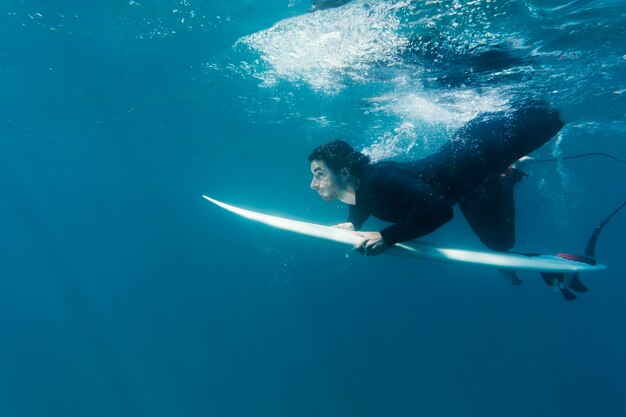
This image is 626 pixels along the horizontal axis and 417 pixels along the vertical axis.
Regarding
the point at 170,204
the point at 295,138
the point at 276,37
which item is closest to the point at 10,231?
the point at 170,204

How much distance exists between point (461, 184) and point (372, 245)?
162cm

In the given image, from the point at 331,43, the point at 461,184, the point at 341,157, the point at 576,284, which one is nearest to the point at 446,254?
the point at 461,184

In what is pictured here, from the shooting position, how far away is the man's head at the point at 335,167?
3666mm

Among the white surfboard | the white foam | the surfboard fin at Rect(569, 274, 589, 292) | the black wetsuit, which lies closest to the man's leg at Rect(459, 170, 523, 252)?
the black wetsuit

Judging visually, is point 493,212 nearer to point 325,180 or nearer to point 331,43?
point 325,180

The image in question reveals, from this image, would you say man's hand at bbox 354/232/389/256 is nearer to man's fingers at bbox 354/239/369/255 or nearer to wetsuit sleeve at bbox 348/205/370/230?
man's fingers at bbox 354/239/369/255

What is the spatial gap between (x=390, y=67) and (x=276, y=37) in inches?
132

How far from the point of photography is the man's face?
3.88m

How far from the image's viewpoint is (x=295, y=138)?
21391 mm

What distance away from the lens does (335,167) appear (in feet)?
12.5

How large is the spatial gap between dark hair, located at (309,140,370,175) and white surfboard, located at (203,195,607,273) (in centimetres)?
69

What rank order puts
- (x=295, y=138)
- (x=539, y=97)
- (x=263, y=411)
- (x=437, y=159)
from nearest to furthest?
(x=437, y=159), (x=539, y=97), (x=295, y=138), (x=263, y=411)

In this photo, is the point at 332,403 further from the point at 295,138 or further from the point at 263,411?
the point at 295,138

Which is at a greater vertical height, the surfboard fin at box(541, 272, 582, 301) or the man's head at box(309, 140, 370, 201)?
the man's head at box(309, 140, 370, 201)
